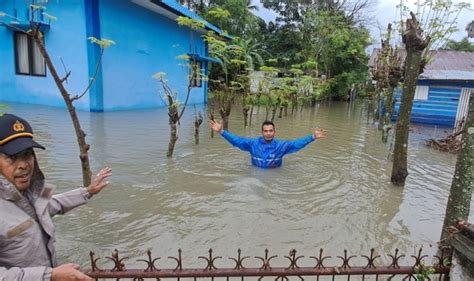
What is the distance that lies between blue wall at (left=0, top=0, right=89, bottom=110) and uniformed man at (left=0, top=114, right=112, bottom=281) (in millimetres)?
11676

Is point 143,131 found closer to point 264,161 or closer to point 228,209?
point 264,161

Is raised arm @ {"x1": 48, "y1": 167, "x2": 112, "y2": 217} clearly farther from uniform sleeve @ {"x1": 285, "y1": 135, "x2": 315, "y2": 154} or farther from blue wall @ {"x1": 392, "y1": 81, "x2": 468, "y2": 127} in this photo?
blue wall @ {"x1": 392, "y1": 81, "x2": 468, "y2": 127}

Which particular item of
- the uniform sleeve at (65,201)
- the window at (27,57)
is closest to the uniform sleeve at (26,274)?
the uniform sleeve at (65,201)

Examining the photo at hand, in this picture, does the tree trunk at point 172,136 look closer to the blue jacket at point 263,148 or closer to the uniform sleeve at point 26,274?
the blue jacket at point 263,148

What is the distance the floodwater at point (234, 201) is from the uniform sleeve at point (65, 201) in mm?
1341

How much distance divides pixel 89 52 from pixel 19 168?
11678 mm

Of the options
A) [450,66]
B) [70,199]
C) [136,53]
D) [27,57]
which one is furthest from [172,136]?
[450,66]

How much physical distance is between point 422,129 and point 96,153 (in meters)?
13.3

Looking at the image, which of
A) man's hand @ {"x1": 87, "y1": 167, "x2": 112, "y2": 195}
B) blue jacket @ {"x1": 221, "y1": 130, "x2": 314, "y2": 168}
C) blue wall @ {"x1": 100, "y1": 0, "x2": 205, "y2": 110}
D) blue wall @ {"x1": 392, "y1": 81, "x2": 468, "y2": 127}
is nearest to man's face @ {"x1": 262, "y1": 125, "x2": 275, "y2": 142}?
blue jacket @ {"x1": 221, "y1": 130, "x2": 314, "y2": 168}

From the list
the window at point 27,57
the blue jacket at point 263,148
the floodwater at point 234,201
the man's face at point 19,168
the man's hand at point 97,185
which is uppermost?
the window at point 27,57

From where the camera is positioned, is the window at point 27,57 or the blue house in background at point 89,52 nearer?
the blue house in background at point 89,52

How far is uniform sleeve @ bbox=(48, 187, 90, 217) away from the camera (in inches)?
96.9

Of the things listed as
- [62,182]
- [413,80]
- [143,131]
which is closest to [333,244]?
[413,80]

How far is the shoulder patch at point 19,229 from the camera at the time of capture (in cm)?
189
